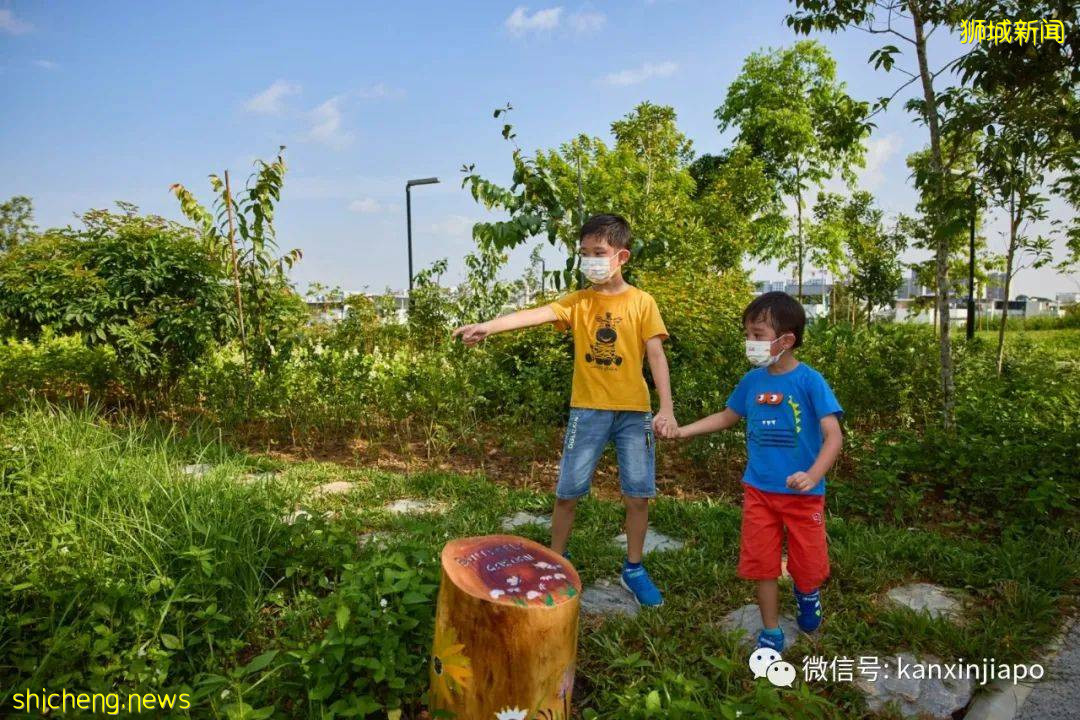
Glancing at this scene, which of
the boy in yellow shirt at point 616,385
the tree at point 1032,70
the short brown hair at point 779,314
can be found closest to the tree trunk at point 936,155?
the tree at point 1032,70

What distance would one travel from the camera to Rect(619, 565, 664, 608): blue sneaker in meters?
2.83

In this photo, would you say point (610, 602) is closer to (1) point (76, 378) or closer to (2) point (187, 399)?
(2) point (187, 399)

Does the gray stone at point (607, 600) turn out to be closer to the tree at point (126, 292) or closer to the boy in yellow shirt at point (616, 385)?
the boy in yellow shirt at point (616, 385)

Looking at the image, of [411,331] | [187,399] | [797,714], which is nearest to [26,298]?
[187,399]

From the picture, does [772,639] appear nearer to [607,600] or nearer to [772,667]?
[772,667]

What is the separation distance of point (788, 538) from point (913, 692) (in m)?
0.65

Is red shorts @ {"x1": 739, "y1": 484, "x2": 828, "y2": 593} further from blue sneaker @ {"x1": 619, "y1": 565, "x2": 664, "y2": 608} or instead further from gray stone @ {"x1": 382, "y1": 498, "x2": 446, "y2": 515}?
gray stone @ {"x1": 382, "y1": 498, "x2": 446, "y2": 515}

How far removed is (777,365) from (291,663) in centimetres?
208

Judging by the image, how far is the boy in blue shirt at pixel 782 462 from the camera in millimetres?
2479

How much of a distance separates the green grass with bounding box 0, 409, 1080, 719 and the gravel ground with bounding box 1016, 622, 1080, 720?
0.31ft

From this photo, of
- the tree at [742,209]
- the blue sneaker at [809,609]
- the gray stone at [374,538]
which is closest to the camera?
the blue sneaker at [809,609]

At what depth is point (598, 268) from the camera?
2.87 metres

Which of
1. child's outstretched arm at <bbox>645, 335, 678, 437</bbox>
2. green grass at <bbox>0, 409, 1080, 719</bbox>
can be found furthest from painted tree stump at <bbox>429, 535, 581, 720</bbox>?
child's outstretched arm at <bbox>645, 335, 678, 437</bbox>

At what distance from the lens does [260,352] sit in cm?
593
